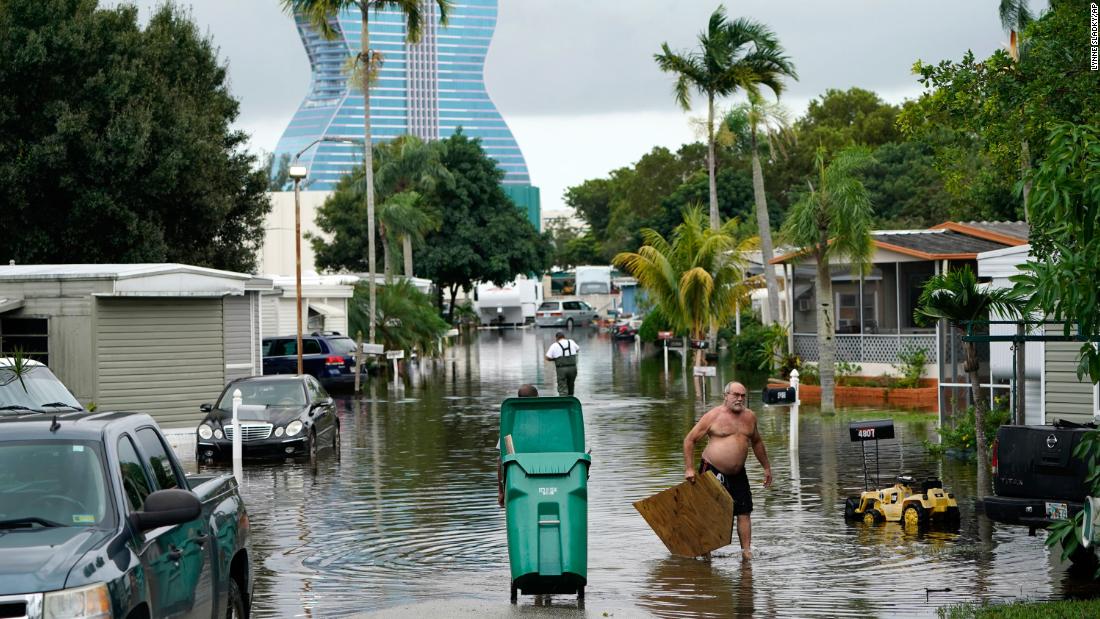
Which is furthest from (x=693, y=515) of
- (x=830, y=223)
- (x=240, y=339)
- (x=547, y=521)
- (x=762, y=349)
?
(x=762, y=349)

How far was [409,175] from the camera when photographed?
253 ft

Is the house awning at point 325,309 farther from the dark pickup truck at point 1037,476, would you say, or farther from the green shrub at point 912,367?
the dark pickup truck at point 1037,476

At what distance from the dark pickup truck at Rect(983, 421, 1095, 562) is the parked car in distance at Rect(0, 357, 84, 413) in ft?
31.4

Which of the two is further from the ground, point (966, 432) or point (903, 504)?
point (966, 432)

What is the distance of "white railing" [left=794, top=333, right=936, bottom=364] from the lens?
3475 cm

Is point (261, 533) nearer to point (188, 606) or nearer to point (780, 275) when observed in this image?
point (188, 606)

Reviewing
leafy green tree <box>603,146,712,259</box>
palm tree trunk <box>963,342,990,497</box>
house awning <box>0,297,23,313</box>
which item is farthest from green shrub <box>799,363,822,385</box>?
leafy green tree <box>603,146,712,259</box>

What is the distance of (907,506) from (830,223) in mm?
14793

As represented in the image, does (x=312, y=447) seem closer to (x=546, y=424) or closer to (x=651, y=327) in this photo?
(x=546, y=424)

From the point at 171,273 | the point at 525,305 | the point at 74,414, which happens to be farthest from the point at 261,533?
the point at 525,305

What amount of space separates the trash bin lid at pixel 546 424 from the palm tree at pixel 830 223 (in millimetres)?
17047

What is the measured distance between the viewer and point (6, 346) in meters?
25.1

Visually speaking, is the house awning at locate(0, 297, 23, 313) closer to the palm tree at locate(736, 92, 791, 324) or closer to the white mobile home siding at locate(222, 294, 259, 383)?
the white mobile home siding at locate(222, 294, 259, 383)

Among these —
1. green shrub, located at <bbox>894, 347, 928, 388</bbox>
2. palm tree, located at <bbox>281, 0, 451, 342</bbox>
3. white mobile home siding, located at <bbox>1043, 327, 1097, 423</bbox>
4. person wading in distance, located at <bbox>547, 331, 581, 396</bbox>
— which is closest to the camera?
white mobile home siding, located at <bbox>1043, 327, 1097, 423</bbox>
